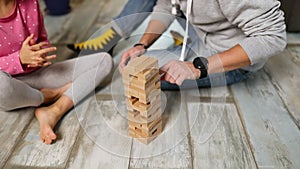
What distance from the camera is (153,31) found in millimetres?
1014

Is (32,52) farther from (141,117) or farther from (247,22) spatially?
(247,22)

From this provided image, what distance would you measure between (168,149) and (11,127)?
446 millimetres

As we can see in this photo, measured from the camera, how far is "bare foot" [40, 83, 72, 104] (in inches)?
37.7

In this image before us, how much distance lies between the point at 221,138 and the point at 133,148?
0.75 feet

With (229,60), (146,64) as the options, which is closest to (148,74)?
(146,64)

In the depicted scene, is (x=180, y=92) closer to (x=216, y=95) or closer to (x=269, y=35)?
(x=216, y=95)

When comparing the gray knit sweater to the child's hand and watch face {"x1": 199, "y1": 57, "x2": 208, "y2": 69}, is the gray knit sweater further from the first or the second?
the child's hand

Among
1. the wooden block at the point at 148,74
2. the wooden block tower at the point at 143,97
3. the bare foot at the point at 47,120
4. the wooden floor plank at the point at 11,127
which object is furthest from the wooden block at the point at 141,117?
the wooden floor plank at the point at 11,127

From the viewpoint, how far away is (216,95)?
3.23 ft

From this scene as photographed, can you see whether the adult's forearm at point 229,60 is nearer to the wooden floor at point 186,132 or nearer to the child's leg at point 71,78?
the wooden floor at point 186,132

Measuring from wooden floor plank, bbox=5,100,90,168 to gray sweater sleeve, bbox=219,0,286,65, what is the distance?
0.50 metres

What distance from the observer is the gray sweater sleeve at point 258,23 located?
0.74 metres

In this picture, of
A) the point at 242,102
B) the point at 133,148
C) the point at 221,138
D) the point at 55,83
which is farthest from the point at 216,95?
the point at 55,83

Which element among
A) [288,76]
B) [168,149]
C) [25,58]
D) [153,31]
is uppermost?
[25,58]
